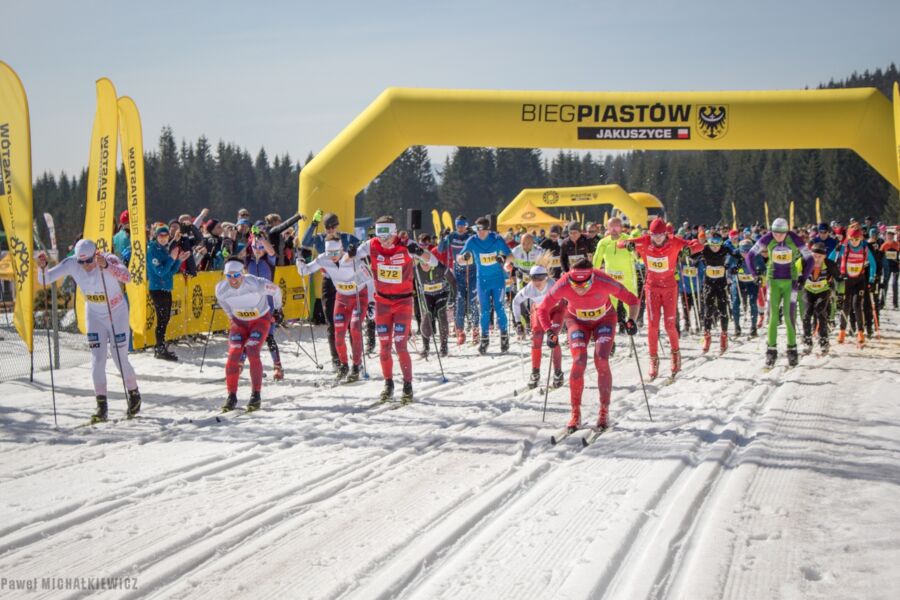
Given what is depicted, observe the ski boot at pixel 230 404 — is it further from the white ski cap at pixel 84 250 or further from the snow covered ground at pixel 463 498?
the white ski cap at pixel 84 250

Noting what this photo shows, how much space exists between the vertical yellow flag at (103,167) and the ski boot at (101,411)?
11.1ft

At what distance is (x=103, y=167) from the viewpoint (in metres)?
11.2

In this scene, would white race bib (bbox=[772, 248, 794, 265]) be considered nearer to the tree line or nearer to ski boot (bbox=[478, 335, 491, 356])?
ski boot (bbox=[478, 335, 491, 356])

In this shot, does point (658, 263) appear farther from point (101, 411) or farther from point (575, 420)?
point (101, 411)

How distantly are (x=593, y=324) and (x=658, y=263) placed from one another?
366 centimetres

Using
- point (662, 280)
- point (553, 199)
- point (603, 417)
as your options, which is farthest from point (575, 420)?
point (553, 199)

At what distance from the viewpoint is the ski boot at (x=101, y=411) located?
8375mm

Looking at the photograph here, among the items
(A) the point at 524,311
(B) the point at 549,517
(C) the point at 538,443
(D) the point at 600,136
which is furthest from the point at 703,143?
(B) the point at 549,517

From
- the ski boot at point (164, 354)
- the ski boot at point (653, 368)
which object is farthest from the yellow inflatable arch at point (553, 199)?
the ski boot at point (164, 354)

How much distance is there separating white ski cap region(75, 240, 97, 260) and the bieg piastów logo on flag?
12.0m

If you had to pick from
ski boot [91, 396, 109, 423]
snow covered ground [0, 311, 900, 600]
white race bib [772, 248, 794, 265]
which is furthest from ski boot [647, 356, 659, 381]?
ski boot [91, 396, 109, 423]

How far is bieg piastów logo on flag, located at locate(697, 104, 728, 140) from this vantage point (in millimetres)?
15312

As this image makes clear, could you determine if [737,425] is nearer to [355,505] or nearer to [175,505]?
[355,505]

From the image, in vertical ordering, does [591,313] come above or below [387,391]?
above
